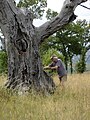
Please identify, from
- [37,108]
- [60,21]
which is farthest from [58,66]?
[37,108]

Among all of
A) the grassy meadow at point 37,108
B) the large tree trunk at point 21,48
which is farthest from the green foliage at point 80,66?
the grassy meadow at point 37,108

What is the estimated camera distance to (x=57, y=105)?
31.9ft

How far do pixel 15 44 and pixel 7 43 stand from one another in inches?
11.0

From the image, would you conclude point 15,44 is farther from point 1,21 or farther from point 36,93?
point 36,93

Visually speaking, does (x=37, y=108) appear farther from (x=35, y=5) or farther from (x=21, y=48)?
(x=35, y=5)

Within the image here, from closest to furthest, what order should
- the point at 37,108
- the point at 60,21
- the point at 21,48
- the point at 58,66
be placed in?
the point at 37,108, the point at 21,48, the point at 60,21, the point at 58,66

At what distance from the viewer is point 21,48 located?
41.9ft

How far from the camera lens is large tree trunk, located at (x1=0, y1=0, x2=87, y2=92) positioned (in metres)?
12.7

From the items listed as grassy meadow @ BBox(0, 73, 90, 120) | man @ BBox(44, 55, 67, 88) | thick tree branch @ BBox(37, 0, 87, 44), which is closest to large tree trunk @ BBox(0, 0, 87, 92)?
thick tree branch @ BBox(37, 0, 87, 44)

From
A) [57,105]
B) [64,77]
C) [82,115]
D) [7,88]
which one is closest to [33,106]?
[57,105]

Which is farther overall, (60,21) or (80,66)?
(80,66)

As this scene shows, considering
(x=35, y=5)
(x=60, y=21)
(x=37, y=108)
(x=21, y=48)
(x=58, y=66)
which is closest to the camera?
(x=37, y=108)

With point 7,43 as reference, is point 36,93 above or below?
below

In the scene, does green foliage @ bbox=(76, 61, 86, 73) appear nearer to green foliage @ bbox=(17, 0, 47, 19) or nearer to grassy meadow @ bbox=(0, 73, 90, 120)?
green foliage @ bbox=(17, 0, 47, 19)
